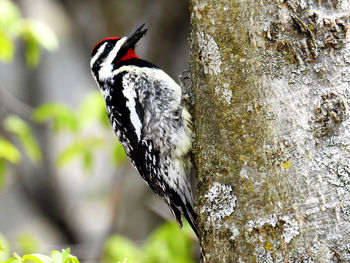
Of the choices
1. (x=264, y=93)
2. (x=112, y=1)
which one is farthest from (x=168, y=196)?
(x=112, y=1)

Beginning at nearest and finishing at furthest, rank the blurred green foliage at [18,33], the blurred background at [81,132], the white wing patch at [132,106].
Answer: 1. the white wing patch at [132,106]
2. the blurred green foliage at [18,33]
3. the blurred background at [81,132]

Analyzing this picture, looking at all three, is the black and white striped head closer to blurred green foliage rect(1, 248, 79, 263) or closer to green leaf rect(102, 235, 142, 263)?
green leaf rect(102, 235, 142, 263)

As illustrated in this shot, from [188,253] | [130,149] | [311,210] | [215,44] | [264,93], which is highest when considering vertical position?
[215,44]

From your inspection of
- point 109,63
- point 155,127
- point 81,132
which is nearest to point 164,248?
point 155,127

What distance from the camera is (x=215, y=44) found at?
6.46 ft

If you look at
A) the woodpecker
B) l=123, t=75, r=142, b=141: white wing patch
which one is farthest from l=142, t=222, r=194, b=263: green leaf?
l=123, t=75, r=142, b=141: white wing patch

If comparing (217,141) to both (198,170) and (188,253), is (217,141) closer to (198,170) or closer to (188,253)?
(198,170)

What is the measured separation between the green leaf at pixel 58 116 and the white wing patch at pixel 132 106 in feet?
3.07

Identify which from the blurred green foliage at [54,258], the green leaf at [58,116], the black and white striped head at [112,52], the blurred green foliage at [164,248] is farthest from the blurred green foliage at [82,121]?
the blurred green foliage at [54,258]

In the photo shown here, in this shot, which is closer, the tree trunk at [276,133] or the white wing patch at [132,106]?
the tree trunk at [276,133]

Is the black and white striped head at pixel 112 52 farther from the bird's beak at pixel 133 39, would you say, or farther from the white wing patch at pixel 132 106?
the white wing patch at pixel 132 106

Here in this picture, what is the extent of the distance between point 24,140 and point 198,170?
2113mm

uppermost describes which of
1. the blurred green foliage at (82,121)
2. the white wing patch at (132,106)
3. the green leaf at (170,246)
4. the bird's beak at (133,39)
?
the bird's beak at (133,39)

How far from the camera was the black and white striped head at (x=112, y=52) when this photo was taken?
3309 millimetres
